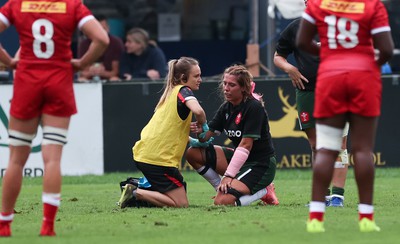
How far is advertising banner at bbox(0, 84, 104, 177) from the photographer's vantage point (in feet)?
52.5

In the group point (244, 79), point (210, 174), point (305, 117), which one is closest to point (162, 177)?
point (210, 174)

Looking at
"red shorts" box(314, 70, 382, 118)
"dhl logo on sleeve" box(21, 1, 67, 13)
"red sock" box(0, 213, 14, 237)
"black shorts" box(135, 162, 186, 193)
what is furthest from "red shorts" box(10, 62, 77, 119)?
"black shorts" box(135, 162, 186, 193)

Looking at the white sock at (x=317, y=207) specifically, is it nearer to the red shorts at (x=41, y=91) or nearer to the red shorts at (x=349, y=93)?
the red shorts at (x=349, y=93)

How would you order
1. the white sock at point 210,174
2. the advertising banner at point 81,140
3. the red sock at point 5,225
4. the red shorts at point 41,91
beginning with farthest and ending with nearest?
the advertising banner at point 81,140
the white sock at point 210,174
the red sock at point 5,225
the red shorts at point 41,91

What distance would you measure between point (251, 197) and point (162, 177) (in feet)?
2.92

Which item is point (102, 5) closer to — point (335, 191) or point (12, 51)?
point (12, 51)

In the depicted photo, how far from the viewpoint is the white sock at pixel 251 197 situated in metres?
10.7

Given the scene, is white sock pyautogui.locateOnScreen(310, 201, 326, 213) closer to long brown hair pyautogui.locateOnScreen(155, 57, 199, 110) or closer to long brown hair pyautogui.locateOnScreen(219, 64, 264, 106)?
long brown hair pyautogui.locateOnScreen(219, 64, 264, 106)

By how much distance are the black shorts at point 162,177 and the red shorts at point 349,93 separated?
307 cm

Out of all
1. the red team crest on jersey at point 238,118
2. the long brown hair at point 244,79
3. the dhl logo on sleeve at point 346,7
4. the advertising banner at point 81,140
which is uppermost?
the dhl logo on sleeve at point 346,7

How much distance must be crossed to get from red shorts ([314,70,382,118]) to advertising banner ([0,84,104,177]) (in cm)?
863

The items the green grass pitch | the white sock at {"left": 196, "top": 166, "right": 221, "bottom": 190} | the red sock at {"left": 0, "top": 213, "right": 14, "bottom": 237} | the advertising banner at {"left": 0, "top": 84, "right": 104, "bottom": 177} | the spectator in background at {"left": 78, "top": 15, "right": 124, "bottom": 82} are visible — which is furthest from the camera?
the spectator in background at {"left": 78, "top": 15, "right": 124, "bottom": 82}

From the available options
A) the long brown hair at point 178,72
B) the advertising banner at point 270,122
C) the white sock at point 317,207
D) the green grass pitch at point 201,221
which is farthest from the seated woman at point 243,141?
the advertising banner at point 270,122

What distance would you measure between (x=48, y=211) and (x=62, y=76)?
0.98m
